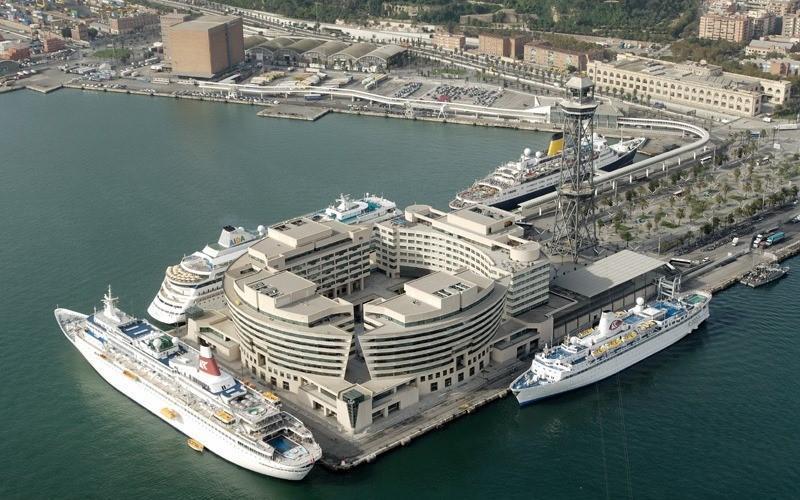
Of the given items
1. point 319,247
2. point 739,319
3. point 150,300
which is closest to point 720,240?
point 739,319

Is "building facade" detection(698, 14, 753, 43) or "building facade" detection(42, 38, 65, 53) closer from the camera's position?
"building facade" detection(698, 14, 753, 43)

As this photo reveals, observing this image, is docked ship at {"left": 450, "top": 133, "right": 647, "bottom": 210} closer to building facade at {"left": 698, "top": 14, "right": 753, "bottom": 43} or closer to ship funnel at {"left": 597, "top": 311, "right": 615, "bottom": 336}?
ship funnel at {"left": 597, "top": 311, "right": 615, "bottom": 336}

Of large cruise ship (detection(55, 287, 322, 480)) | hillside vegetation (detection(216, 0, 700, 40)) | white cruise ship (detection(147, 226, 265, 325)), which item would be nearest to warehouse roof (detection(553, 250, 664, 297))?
white cruise ship (detection(147, 226, 265, 325))

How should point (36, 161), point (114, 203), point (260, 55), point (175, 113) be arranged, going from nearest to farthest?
point (114, 203), point (36, 161), point (175, 113), point (260, 55)

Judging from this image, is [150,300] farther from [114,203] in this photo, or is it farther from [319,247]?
[114,203]

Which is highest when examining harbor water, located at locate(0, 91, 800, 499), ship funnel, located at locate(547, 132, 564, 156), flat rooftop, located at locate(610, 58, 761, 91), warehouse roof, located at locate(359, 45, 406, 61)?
warehouse roof, located at locate(359, 45, 406, 61)

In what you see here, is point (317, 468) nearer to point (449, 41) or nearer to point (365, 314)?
point (365, 314)

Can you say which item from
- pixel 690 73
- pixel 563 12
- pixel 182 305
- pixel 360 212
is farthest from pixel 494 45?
pixel 182 305
